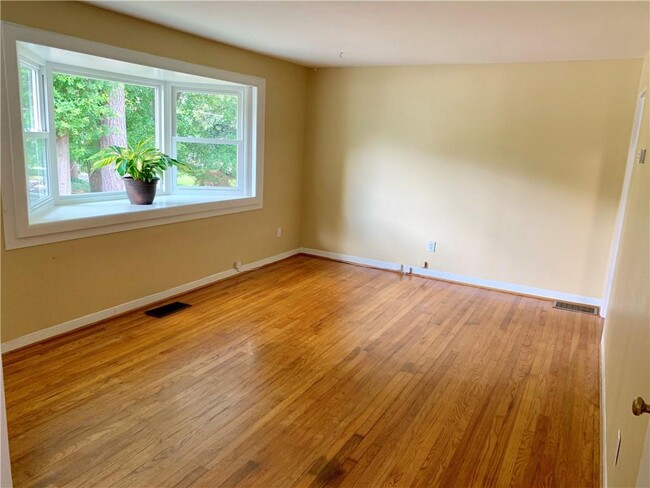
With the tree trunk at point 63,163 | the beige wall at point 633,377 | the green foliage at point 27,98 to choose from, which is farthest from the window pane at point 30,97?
the beige wall at point 633,377

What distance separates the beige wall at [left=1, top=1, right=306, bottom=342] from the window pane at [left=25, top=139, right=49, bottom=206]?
1.97 ft

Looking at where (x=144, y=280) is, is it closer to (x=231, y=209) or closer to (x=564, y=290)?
(x=231, y=209)

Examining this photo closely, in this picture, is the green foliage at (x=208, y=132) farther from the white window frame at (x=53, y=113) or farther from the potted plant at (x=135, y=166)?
the potted plant at (x=135, y=166)

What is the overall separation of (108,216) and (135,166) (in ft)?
2.31

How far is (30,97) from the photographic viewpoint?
3598 mm

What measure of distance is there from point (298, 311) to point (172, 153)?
A: 6.96 feet

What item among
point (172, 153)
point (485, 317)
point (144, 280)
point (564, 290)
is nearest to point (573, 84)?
point (564, 290)

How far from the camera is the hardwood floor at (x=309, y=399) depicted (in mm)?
2148

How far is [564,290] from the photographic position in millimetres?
4727

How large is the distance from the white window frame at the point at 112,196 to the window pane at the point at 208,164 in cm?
8

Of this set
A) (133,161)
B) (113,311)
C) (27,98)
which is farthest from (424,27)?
(113,311)

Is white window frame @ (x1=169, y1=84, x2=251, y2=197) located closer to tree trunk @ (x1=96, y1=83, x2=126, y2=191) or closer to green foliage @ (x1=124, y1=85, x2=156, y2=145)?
green foliage @ (x1=124, y1=85, x2=156, y2=145)

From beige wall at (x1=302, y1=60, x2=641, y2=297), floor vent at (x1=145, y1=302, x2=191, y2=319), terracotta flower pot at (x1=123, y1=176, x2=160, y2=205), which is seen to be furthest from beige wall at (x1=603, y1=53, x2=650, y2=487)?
terracotta flower pot at (x1=123, y1=176, x2=160, y2=205)

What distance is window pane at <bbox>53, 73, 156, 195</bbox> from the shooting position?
3938 mm
